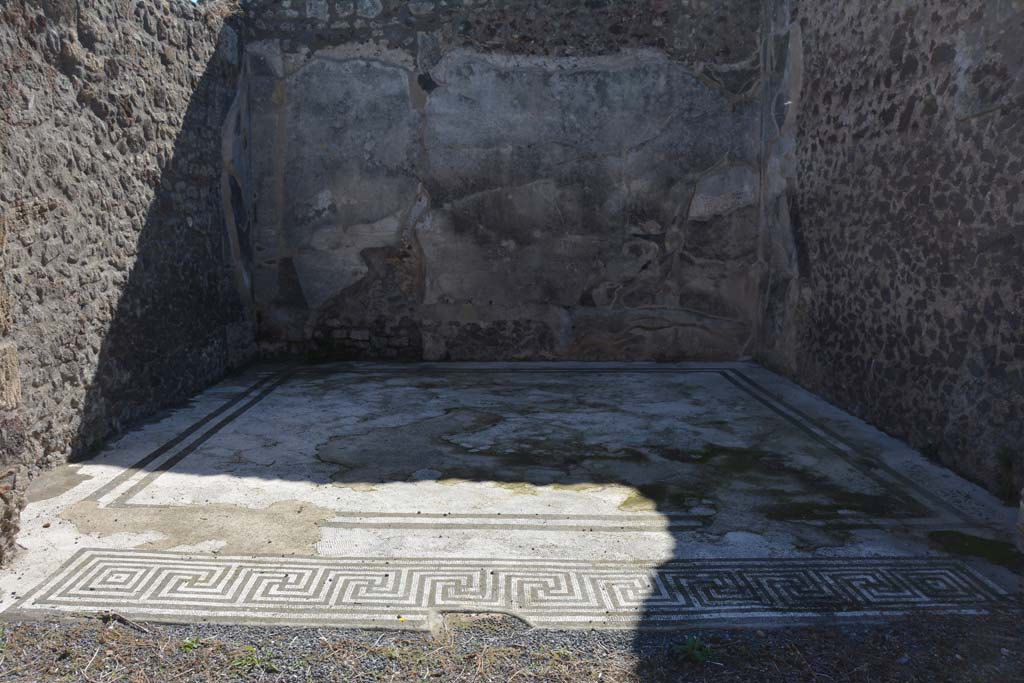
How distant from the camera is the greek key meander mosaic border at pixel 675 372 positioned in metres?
2.47

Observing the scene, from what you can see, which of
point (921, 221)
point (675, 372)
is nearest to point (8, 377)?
point (921, 221)

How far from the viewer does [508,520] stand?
2480mm

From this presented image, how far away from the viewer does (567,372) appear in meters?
4.80

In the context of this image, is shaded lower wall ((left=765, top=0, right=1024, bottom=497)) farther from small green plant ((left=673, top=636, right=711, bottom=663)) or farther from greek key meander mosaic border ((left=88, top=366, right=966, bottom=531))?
small green plant ((left=673, top=636, right=711, bottom=663))

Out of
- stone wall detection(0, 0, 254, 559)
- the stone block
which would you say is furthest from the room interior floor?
the stone block

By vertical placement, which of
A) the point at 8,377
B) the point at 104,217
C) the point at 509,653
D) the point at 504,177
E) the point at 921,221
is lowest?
the point at 509,653

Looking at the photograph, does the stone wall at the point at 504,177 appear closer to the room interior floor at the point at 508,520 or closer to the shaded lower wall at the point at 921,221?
the shaded lower wall at the point at 921,221

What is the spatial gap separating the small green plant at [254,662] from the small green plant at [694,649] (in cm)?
83

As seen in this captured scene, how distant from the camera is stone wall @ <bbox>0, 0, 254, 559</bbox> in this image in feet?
8.93

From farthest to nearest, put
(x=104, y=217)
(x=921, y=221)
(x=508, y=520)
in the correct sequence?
(x=104, y=217), (x=921, y=221), (x=508, y=520)

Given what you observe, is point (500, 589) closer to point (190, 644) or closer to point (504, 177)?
point (190, 644)

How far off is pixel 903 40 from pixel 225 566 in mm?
3075

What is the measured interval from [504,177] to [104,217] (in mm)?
2397

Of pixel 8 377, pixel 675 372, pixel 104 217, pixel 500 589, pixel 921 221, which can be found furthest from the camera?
pixel 675 372
